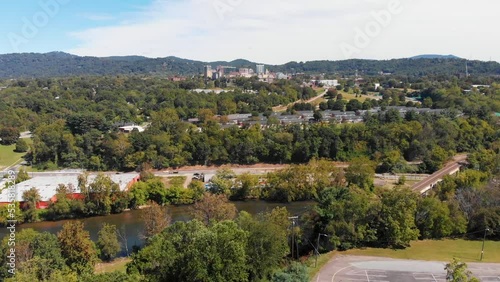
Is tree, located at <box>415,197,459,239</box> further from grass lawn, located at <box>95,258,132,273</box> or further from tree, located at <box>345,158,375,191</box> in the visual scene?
grass lawn, located at <box>95,258,132,273</box>

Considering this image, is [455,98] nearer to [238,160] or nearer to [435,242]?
[238,160]

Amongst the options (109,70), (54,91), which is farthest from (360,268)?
(109,70)

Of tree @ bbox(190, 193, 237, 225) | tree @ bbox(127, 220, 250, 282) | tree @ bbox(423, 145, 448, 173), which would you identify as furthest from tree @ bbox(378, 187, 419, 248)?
tree @ bbox(423, 145, 448, 173)

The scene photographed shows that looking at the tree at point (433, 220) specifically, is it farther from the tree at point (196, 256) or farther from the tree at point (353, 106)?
the tree at point (353, 106)

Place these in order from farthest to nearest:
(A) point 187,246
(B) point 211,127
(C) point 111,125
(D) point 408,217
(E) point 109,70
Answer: (E) point 109,70
(C) point 111,125
(B) point 211,127
(D) point 408,217
(A) point 187,246

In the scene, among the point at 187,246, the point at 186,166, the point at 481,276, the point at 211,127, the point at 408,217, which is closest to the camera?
the point at 187,246

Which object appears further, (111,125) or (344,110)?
(344,110)
